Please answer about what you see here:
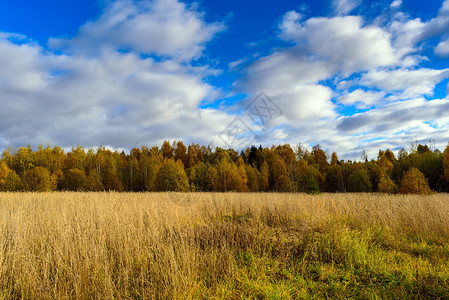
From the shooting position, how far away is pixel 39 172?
2888 centimetres

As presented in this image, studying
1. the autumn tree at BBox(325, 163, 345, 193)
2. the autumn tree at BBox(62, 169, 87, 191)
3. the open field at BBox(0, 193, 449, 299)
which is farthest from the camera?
the autumn tree at BBox(325, 163, 345, 193)

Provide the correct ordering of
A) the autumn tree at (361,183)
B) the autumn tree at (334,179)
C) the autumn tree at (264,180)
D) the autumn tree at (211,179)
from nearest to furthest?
the autumn tree at (211,179) → the autumn tree at (361,183) → the autumn tree at (264,180) → the autumn tree at (334,179)

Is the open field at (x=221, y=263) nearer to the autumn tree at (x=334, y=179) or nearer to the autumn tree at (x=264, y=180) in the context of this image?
the autumn tree at (x=264, y=180)

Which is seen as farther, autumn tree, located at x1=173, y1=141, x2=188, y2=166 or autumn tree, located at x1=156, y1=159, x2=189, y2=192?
autumn tree, located at x1=173, y1=141, x2=188, y2=166

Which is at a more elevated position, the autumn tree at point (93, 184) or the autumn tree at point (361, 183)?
the autumn tree at point (93, 184)

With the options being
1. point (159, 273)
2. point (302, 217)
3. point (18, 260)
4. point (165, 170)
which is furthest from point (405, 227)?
point (165, 170)

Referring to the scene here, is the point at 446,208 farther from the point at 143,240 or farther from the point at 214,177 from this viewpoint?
the point at 214,177

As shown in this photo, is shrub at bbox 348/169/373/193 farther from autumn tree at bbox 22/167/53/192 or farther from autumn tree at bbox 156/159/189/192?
autumn tree at bbox 22/167/53/192

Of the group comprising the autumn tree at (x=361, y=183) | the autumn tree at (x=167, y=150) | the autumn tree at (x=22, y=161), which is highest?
the autumn tree at (x=167, y=150)

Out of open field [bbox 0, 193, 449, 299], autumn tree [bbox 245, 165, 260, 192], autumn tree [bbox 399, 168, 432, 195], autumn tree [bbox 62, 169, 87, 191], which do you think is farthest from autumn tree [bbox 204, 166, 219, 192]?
open field [bbox 0, 193, 449, 299]

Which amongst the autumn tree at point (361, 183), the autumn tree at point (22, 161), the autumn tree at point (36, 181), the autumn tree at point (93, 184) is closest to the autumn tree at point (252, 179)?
the autumn tree at point (361, 183)

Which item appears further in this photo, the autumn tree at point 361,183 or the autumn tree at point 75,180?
the autumn tree at point 361,183

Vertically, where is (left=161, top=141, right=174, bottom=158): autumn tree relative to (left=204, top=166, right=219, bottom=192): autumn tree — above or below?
above

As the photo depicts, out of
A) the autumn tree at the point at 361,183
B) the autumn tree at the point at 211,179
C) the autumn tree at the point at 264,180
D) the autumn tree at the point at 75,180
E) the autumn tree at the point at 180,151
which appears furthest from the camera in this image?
the autumn tree at the point at 180,151
